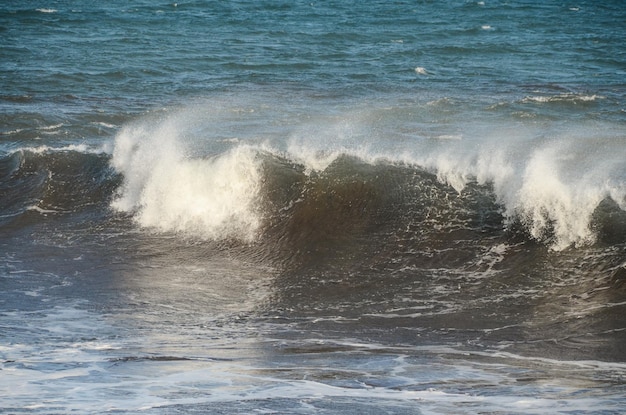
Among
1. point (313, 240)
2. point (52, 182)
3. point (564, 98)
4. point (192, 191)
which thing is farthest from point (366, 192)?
point (564, 98)

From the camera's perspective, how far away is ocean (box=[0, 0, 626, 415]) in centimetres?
642

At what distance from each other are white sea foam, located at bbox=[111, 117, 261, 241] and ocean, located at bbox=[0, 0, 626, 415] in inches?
1.5

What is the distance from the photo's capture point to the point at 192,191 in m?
12.3

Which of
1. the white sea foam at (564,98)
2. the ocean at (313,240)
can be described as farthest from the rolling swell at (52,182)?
the white sea foam at (564,98)

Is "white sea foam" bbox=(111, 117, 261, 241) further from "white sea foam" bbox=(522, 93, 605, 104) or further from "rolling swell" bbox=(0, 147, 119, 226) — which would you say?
"white sea foam" bbox=(522, 93, 605, 104)

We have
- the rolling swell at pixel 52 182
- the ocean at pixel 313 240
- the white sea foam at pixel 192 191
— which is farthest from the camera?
the rolling swell at pixel 52 182

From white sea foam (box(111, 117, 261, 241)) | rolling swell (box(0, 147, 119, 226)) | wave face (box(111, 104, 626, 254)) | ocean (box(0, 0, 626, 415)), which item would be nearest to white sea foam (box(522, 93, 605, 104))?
ocean (box(0, 0, 626, 415))

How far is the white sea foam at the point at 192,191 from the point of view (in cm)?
1172

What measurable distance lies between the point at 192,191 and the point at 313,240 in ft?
6.81

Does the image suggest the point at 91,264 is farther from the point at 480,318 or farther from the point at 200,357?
the point at 480,318

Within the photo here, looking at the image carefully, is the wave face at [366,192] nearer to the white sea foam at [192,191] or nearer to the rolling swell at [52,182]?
the white sea foam at [192,191]

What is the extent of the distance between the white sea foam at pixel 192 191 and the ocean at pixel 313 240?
4cm

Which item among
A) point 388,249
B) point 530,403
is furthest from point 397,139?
point 530,403

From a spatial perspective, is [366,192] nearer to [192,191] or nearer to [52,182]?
[192,191]
